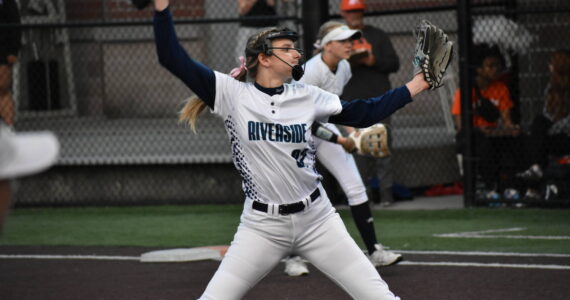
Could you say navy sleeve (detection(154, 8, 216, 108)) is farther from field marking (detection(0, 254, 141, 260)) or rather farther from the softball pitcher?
field marking (detection(0, 254, 141, 260))

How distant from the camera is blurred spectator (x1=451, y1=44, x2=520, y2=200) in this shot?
12.5m

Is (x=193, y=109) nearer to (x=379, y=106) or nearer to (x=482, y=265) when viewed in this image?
(x=379, y=106)

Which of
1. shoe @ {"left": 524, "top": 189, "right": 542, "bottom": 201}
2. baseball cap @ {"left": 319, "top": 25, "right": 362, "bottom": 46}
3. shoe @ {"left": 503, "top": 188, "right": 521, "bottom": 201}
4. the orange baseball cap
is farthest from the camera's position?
shoe @ {"left": 503, "top": 188, "right": 521, "bottom": 201}

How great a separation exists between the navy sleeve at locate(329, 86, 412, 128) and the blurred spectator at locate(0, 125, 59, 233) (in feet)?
10.8

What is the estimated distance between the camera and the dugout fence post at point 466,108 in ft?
40.0

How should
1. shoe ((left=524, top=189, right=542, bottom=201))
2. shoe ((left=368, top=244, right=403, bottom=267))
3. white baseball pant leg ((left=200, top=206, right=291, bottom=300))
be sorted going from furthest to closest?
shoe ((left=524, top=189, right=542, bottom=201))
shoe ((left=368, top=244, right=403, bottom=267))
white baseball pant leg ((left=200, top=206, right=291, bottom=300))

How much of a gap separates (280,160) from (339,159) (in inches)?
131

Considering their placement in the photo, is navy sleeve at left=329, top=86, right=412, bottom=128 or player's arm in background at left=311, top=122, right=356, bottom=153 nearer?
navy sleeve at left=329, top=86, right=412, bottom=128

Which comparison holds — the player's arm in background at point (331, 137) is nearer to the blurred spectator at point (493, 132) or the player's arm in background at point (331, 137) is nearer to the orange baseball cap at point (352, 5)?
the orange baseball cap at point (352, 5)

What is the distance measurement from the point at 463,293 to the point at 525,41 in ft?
21.4

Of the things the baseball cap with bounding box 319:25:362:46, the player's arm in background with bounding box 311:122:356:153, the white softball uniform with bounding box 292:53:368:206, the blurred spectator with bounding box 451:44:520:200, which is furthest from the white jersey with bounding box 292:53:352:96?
the blurred spectator with bounding box 451:44:520:200

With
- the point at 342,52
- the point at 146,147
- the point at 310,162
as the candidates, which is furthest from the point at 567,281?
the point at 146,147

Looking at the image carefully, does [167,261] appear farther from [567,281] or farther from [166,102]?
[166,102]

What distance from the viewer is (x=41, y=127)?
50.8 feet
